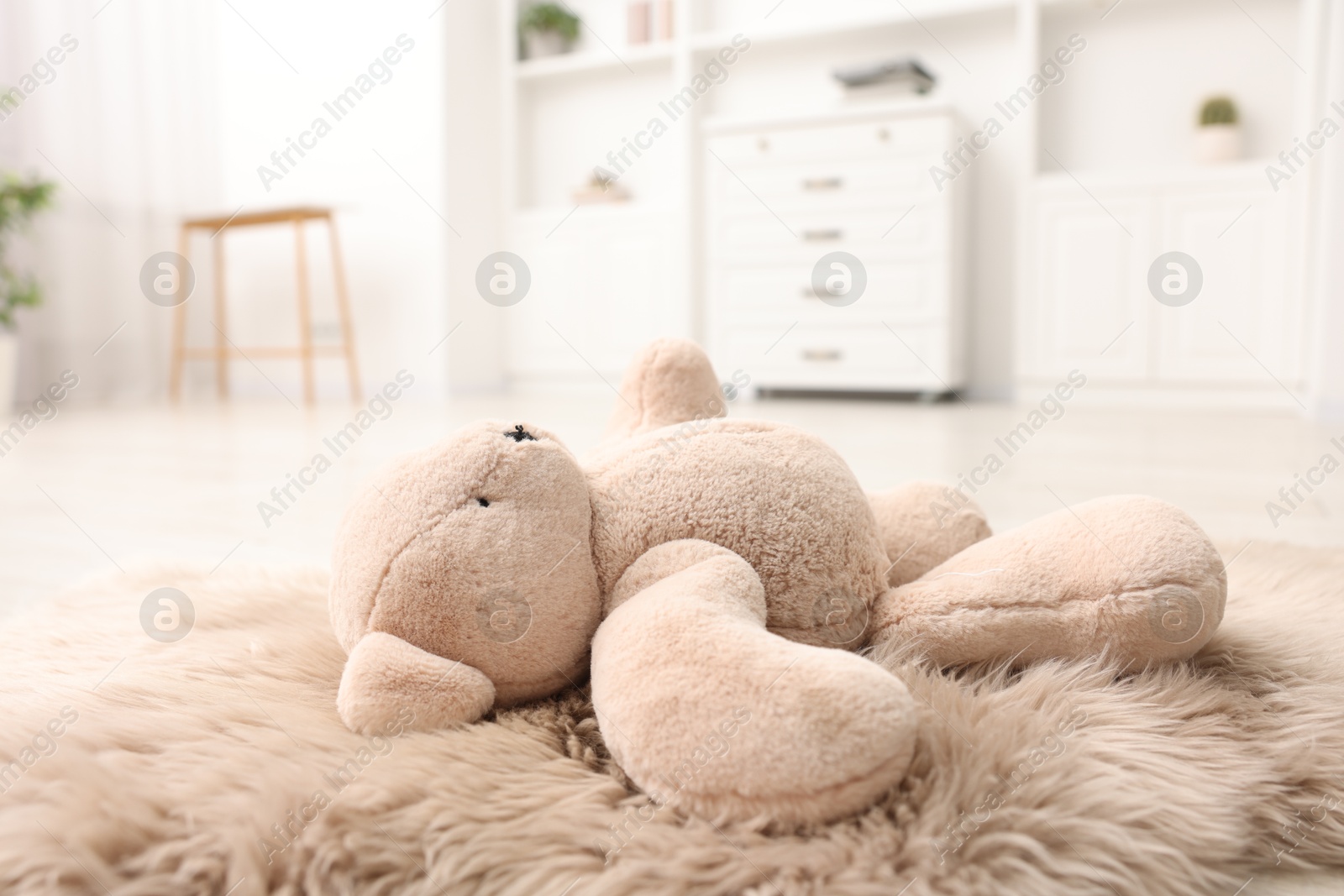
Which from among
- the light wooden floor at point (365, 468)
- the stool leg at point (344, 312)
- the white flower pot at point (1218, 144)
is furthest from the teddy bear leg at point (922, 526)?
the stool leg at point (344, 312)

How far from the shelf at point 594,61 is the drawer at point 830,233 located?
0.82 meters

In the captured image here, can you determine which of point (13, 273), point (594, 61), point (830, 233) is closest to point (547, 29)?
point (594, 61)

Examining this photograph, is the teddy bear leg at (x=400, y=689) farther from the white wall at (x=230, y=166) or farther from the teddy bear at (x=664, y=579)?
the white wall at (x=230, y=166)

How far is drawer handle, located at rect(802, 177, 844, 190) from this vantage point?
345 cm

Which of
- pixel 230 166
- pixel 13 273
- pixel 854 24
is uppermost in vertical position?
pixel 854 24

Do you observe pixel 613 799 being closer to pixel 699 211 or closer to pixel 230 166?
pixel 699 211

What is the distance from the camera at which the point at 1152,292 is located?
3.19 m

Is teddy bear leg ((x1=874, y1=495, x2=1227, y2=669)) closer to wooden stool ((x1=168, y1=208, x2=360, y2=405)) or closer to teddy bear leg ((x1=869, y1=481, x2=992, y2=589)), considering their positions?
teddy bear leg ((x1=869, y1=481, x2=992, y2=589))

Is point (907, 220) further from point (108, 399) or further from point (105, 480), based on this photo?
point (108, 399)

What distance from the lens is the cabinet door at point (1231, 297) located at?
3057 mm

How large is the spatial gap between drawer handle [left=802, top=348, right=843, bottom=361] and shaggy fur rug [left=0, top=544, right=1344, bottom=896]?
2.93m

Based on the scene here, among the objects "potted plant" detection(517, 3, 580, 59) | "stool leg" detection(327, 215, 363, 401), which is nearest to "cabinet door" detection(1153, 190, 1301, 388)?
"potted plant" detection(517, 3, 580, 59)

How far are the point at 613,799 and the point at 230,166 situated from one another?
4575 millimetres

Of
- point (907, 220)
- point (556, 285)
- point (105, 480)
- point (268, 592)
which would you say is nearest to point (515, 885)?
point (268, 592)
